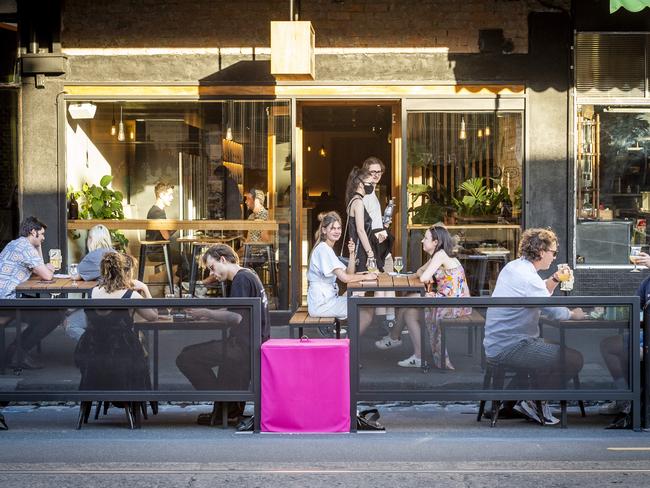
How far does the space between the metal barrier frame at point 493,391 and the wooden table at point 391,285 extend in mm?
2181

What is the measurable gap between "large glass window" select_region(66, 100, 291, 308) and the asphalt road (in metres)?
4.31

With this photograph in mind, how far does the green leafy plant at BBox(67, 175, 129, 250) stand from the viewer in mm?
13070

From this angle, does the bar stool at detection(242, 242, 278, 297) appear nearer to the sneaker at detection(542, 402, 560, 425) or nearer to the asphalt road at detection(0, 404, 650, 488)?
the asphalt road at detection(0, 404, 650, 488)

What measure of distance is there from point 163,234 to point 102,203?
34.3 inches

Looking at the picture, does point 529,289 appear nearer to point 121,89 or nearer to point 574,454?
point 574,454

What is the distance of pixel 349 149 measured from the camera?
18734 mm

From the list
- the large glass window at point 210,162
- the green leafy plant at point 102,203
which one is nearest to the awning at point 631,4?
the large glass window at point 210,162

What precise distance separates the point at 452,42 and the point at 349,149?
6.13 m

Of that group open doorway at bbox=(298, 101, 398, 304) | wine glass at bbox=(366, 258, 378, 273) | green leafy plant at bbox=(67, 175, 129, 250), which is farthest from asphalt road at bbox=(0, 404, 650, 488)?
open doorway at bbox=(298, 101, 398, 304)

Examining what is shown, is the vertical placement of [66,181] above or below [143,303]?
above

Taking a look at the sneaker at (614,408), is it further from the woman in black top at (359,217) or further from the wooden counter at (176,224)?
the wooden counter at (176,224)

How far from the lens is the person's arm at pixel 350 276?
34.2 ft

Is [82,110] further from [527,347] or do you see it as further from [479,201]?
[527,347]

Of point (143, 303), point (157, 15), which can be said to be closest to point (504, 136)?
point (157, 15)
